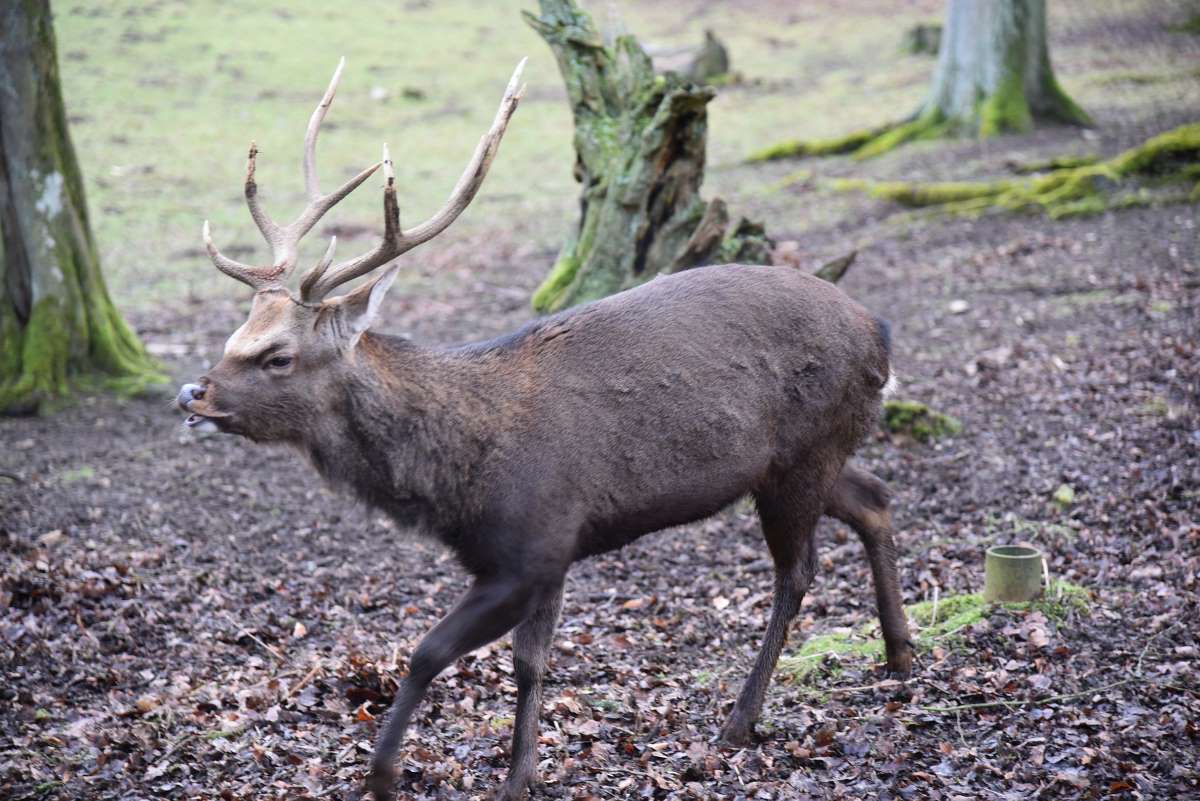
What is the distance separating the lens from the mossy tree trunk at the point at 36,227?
9.07 meters

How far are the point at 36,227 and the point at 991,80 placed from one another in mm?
12143

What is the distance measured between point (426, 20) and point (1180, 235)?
2119 centimetres

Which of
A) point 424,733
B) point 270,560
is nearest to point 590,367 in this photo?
point 424,733

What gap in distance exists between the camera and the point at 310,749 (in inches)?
194

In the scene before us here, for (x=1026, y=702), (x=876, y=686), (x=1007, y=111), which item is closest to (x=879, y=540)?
(x=876, y=686)

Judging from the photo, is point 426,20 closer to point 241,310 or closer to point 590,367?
point 241,310

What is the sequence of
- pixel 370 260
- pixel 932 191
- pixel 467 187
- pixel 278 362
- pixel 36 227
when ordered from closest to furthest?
pixel 278 362 → pixel 370 260 → pixel 467 187 → pixel 36 227 → pixel 932 191

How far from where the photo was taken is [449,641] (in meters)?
4.31

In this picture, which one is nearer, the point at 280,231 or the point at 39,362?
the point at 280,231

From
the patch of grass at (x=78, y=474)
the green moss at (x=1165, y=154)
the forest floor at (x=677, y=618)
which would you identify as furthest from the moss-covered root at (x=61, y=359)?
the green moss at (x=1165, y=154)

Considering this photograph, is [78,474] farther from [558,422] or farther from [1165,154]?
[1165,154]

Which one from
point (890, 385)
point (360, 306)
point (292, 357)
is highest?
point (360, 306)

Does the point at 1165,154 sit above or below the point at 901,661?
above

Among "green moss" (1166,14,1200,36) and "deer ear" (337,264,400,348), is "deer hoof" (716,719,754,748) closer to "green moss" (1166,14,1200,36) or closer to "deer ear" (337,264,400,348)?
"deer ear" (337,264,400,348)
